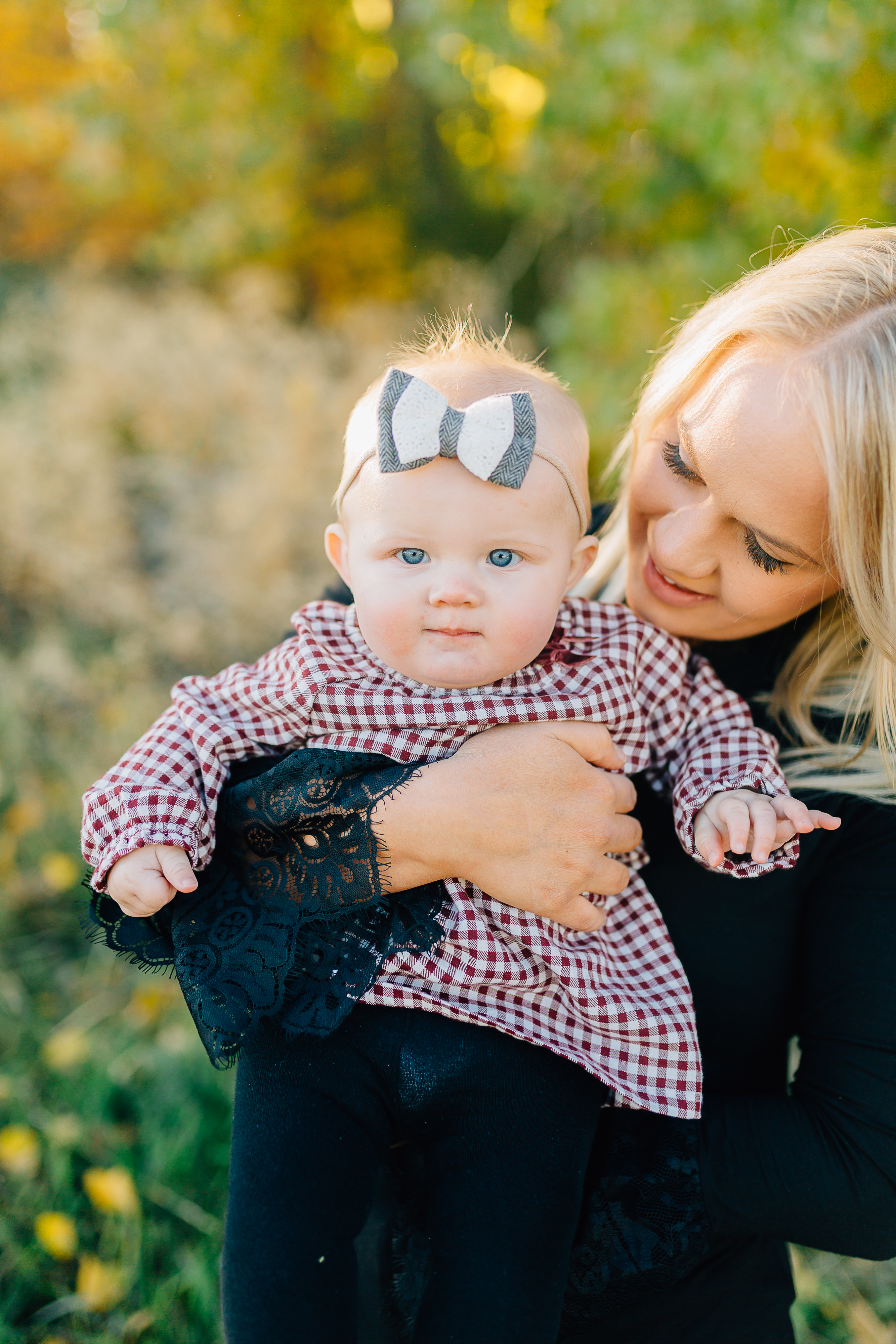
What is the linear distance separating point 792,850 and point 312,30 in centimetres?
735

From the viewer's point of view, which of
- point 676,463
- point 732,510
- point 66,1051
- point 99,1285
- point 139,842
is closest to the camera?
point 139,842

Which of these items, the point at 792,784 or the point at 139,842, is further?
the point at 792,784

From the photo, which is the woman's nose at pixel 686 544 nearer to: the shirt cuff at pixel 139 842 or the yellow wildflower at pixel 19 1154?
the shirt cuff at pixel 139 842

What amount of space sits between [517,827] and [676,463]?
66 cm

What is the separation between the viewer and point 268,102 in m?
6.48

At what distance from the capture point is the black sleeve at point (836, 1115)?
1.39 meters

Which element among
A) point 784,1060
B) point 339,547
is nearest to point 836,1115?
point 784,1060

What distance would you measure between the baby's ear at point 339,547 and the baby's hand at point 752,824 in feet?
2.28

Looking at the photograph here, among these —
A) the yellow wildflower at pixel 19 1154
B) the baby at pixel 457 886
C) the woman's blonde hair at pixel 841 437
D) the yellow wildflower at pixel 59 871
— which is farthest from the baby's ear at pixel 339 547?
the yellow wildflower at pixel 59 871

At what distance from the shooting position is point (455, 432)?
139 cm

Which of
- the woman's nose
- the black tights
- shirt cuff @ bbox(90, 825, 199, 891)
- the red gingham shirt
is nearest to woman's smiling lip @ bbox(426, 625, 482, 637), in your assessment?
the red gingham shirt

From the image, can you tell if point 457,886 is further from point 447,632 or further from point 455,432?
point 455,432

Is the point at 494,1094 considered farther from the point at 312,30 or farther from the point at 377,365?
the point at 312,30

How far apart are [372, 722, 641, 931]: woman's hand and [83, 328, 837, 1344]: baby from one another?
2.1 inches
